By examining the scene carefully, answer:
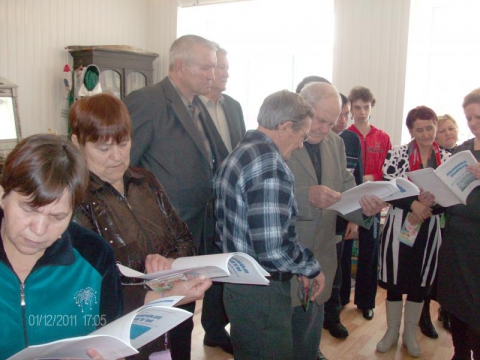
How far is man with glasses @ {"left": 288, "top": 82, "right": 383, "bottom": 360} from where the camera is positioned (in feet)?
6.41

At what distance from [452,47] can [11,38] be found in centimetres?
443

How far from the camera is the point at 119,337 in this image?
88 cm

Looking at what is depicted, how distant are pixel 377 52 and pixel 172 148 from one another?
3.23 meters

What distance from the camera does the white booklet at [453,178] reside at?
2.14m

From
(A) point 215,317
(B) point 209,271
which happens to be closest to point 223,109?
(A) point 215,317

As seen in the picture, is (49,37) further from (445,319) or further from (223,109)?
(445,319)

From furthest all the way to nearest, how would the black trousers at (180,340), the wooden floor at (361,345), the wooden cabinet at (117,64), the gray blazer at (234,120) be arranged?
the wooden cabinet at (117,64), the gray blazer at (234,120), the wooden floor at (361,345), the black trousers at (180,340)

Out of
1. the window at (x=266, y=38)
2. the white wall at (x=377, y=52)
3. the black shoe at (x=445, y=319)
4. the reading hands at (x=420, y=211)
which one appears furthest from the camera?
the window at (x=266, y=38)

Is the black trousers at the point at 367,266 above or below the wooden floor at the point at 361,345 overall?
above

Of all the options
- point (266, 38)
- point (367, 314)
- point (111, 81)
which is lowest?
point (367, 314)

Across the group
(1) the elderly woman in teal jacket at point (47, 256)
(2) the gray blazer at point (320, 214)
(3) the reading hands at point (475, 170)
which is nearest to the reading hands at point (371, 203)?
(2) the gray blazer at point (320, 214)

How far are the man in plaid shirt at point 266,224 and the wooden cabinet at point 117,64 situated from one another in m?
3.85

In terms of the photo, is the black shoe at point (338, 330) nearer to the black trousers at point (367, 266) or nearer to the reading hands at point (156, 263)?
the black trousers at point (367, 266)

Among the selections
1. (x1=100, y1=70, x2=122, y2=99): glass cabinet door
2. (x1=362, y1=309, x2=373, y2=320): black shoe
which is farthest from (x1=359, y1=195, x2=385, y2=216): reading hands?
(x1=100, y1=70, x2=122, y2=99): glass cabinet door
